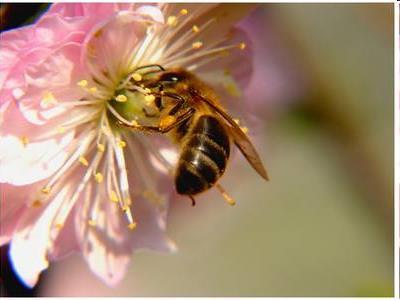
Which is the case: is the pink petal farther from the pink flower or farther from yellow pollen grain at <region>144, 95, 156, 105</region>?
yellow pollen grain at <region>144, 95, 156, 105</region>

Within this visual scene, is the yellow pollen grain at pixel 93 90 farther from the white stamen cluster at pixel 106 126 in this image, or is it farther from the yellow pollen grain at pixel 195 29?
the yellow pollen grain at pixel 195 29

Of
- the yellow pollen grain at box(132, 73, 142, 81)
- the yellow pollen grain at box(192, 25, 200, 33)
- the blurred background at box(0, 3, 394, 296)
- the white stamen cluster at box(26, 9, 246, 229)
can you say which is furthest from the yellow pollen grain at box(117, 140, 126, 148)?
the blurred background at box(0, 3, 394, 296)

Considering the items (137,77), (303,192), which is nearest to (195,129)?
(137,77)

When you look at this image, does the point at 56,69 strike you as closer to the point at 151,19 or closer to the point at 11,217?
the point at 151,19

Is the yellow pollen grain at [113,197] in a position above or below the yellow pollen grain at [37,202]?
above

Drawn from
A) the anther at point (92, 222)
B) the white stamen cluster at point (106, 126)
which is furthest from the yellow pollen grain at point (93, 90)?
the anther at point (92, 222)

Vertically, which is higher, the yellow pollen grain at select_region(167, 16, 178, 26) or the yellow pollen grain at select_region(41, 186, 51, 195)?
the yellow pollen grain at select_region(167, 16, 178, 26)
